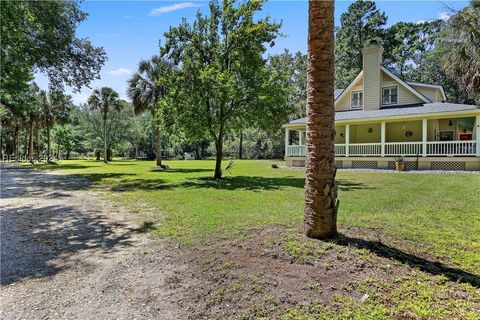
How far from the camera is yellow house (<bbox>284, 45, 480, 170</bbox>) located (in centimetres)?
1789

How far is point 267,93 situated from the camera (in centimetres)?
1427

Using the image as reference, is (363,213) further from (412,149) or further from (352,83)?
(352,83)

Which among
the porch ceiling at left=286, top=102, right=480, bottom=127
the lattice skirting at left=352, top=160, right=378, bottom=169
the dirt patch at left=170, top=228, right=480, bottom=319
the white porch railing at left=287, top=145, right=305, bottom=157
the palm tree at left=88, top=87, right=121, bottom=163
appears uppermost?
the palm tree at left=88, top=87, right=121, bottom=163

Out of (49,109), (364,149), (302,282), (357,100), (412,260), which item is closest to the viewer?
(302,282)

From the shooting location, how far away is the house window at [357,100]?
24.4 m

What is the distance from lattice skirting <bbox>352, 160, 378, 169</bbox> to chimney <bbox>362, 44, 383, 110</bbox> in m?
4.56

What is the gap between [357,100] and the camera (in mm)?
24641

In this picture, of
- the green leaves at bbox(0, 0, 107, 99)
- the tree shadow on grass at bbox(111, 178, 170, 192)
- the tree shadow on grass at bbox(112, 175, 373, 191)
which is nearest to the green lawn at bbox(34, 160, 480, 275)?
the tree shadow on grass at bbox(112, 175, 373, 191)

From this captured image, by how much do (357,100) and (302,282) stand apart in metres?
23.7

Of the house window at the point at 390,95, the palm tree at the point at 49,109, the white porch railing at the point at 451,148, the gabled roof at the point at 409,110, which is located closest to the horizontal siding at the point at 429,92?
the house window at the point at 390,95

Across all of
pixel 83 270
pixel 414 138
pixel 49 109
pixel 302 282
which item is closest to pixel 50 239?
pixel 83 270

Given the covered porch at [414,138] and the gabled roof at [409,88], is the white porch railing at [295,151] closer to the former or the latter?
the covered porch at [414,138]

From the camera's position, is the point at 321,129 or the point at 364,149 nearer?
the point at 321,129

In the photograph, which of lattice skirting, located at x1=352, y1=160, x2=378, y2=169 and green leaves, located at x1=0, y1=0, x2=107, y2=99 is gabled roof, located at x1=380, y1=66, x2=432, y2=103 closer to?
lattice skirting, located at x1=352, y1=160, x2=378, y2=169
